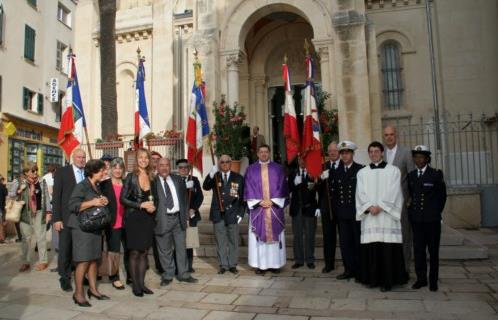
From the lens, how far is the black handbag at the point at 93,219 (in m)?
5.43

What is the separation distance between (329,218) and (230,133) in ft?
16.4

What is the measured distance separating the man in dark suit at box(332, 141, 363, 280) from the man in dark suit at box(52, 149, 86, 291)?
414 centimetres

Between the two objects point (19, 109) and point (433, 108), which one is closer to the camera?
point (433, 108)

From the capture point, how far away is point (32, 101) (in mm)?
24797

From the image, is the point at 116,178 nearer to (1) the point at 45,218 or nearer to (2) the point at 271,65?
(1) the point at 45,218

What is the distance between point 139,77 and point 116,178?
4866 millimetres

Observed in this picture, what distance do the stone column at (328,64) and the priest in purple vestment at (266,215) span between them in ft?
16.8

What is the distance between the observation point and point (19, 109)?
23016 millimetres

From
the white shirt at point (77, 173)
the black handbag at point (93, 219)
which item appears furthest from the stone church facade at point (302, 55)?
the black handbag at point (93, 219)

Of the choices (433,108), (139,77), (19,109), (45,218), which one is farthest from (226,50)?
(19,109)

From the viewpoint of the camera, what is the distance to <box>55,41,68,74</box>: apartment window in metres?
28.0

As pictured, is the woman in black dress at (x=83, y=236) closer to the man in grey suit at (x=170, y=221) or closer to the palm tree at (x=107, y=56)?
the man in grey suit at (x=170, y=221)

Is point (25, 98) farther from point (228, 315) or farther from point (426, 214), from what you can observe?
point (426, 214)

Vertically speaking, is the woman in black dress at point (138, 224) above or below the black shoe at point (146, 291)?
above
